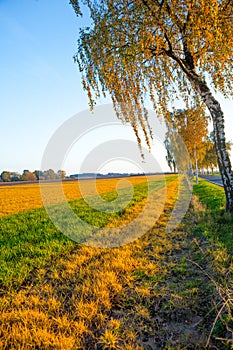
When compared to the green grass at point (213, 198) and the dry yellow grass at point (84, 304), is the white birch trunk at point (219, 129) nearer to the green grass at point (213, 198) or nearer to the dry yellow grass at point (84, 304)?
the green grass at point (213, 198)

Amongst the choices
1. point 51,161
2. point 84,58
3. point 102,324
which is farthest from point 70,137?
point 102,324

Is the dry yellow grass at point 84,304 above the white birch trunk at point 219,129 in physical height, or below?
below

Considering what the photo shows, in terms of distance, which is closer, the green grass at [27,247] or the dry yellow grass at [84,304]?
the dry yellow grass at [84,304]

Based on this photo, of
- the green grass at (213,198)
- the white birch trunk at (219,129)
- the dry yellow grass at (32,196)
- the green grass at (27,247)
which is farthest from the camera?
the dry yellow grass at (32,196)

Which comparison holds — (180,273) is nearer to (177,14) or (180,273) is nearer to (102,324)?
(102,324)

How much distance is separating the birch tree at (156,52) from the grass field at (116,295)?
3.90 metres

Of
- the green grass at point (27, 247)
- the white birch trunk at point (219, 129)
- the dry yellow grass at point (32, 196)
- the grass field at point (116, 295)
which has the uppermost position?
the white birch trunk at point (219, 129)

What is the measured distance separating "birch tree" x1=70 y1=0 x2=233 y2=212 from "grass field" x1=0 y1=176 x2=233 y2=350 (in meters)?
3.90

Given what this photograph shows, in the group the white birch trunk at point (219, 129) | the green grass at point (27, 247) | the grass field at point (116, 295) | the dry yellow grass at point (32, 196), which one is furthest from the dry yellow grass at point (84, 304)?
the dry yellow grass at point (32, 196)

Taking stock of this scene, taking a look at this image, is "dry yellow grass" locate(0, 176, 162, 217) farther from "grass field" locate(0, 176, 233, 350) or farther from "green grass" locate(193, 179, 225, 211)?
"green grass" locate(193, 179, 225, 211)

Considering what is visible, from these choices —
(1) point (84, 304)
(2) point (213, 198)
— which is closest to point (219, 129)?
(2) point (213, 198)

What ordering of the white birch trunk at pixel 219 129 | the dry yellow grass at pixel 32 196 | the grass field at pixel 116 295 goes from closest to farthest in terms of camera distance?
1. the grass field at pixel 116 295
2. the white birch trunk at pixel 219 129
3. the dry yellow grass at pixel 32 196

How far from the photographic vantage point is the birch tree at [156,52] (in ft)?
21.3

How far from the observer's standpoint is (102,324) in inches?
125
